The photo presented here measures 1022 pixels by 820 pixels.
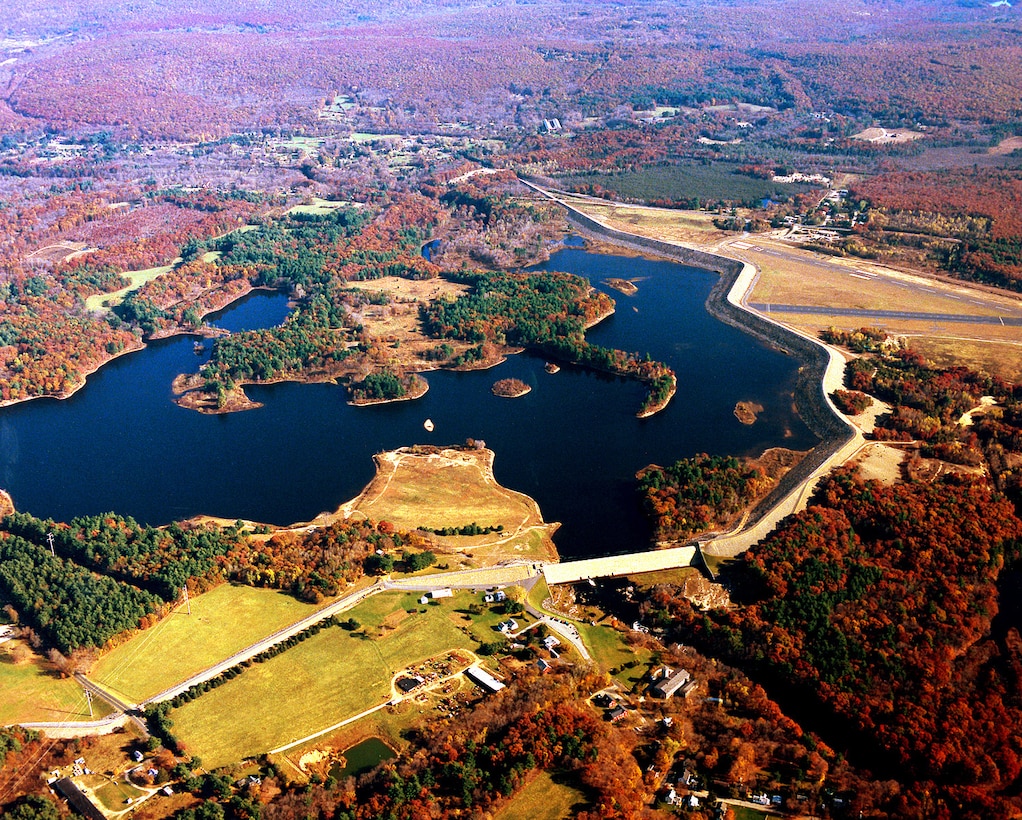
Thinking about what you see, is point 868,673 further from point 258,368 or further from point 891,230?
point 891,230

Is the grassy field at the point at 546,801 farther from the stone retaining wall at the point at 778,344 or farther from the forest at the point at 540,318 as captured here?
the forest at the point at 540,318

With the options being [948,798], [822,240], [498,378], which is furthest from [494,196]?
[948,798]

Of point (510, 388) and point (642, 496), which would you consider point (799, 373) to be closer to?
point (510, 388)

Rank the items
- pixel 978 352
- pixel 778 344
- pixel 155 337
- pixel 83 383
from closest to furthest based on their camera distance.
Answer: pixel 978 352, pixel 83 383, pixel 778 344, pixel 155 337

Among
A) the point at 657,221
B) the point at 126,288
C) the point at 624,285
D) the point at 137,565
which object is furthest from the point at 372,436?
the point at 657,221

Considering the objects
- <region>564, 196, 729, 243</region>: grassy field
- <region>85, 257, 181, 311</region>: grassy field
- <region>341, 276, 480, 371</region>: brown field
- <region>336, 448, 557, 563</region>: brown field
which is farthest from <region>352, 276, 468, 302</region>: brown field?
<region>336, 448, 557, 563</region>: brown field

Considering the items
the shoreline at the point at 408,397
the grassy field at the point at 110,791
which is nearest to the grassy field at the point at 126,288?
the shoreline at the point at 408,397
